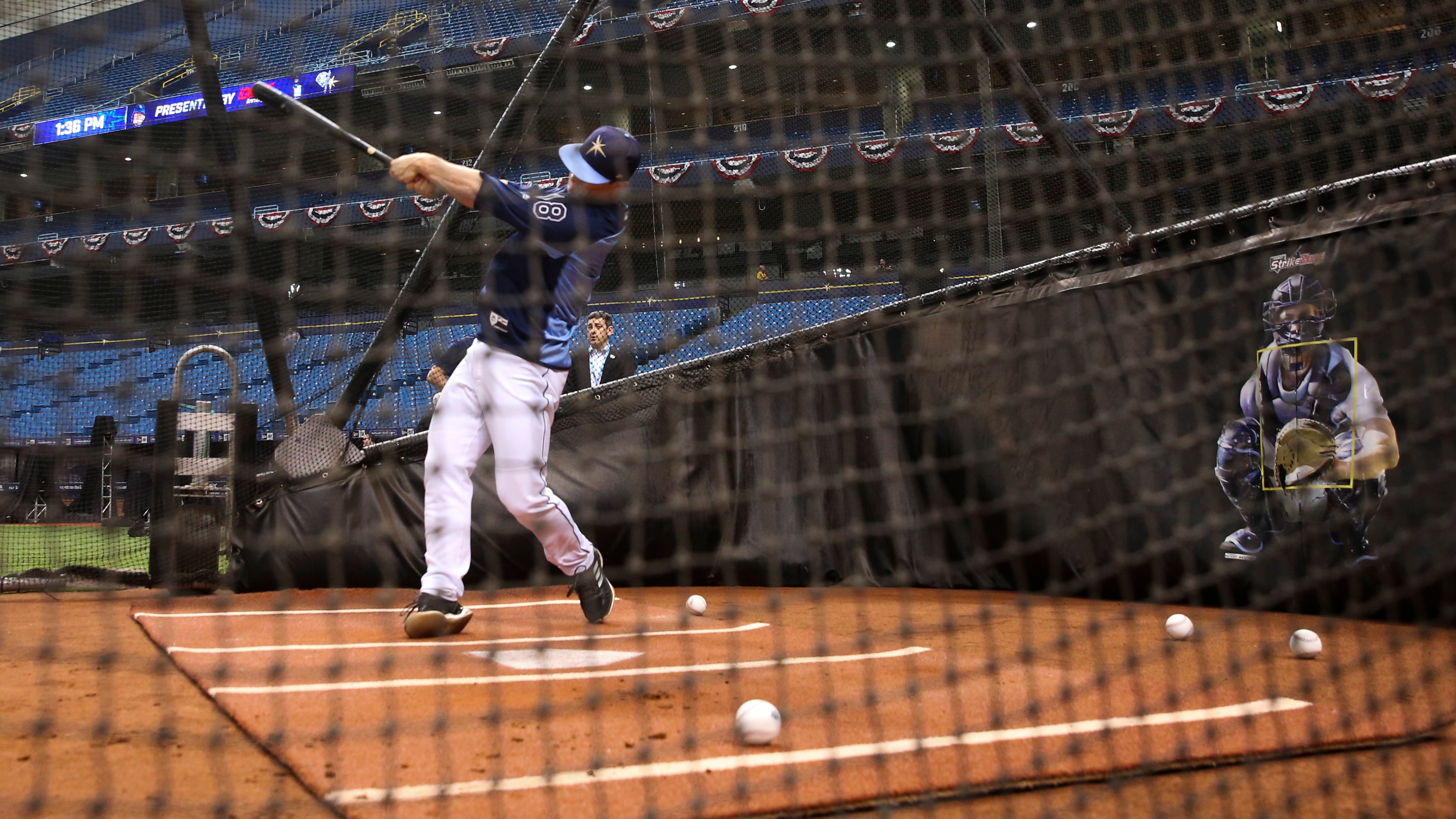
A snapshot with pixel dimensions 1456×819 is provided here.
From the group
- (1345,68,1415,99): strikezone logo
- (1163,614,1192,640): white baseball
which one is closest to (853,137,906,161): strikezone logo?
(1345,68,1415,99): strikezone logo

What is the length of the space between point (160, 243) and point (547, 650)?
189cm

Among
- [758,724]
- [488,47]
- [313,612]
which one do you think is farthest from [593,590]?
[488,47]

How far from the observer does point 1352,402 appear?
414cm

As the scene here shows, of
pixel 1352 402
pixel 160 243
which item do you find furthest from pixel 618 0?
pixel 1352 402

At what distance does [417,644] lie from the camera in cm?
332

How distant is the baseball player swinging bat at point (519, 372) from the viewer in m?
3.17

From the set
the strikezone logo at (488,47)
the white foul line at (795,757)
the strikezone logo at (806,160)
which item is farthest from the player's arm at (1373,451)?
the strikezone logo at (488,47)

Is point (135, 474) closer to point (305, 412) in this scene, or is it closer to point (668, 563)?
point (305, 412)

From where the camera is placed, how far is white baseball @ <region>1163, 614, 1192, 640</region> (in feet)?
11.3

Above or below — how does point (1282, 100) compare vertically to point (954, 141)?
above

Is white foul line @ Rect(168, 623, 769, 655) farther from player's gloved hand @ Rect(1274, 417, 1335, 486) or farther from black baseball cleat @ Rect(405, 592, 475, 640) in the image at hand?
player's gloved hand @ Rect(1274, 417, 1335, 486)

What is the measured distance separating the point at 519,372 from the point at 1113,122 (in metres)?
4.39

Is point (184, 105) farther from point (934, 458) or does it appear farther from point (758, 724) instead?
point (758, 724)

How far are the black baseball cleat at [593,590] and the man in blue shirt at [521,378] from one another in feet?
0.37
